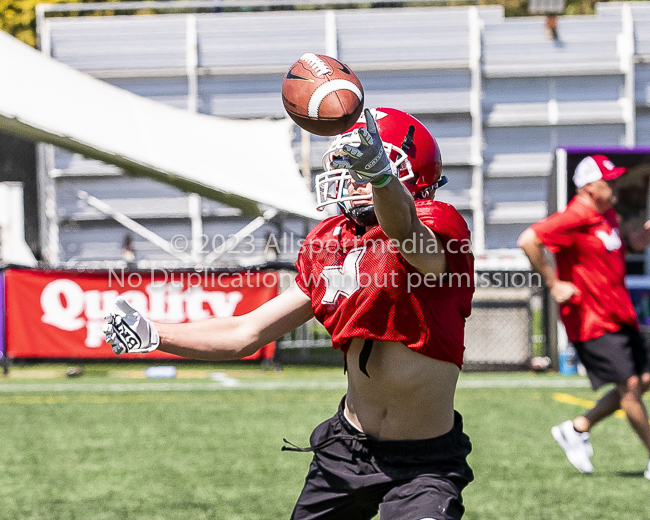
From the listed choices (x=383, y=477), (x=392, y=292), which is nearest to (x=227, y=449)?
(x=383, y=477)

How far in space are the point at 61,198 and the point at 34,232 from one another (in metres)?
1.17

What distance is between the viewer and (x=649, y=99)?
1769 centimetres

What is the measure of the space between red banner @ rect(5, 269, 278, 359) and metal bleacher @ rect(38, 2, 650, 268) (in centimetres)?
718

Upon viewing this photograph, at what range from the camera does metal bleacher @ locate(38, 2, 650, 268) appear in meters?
17.4

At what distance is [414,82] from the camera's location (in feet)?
57.4

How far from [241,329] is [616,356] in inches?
139

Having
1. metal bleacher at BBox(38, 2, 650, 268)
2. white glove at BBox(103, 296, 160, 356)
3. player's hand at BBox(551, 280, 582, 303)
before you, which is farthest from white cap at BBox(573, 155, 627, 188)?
metal bleacher at BBox(38, 2, 650, 268)

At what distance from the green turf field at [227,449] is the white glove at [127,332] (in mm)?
2416

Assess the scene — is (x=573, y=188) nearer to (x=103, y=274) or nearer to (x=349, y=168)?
(x=103, y=274)

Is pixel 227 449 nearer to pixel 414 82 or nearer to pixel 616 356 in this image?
pixel 616 356

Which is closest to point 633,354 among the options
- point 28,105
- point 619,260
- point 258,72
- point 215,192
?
point 619,260

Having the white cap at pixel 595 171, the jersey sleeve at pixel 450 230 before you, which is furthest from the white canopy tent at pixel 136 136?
the jersey sleeve at pixel 450 230

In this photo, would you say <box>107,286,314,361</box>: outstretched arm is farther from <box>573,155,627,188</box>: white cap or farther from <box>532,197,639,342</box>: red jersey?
<box>573,155,627,188</box>: white cap

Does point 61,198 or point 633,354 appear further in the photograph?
point 61,198
